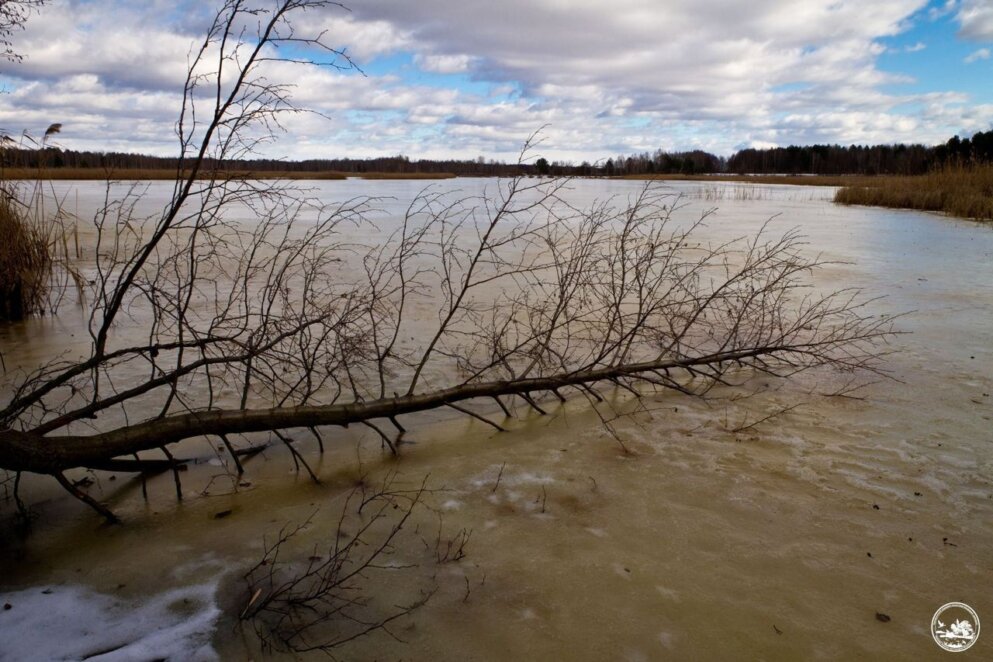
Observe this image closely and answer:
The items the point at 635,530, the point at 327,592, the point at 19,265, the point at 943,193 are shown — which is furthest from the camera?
the point at 943,193

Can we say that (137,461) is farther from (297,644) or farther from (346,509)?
(297,644)

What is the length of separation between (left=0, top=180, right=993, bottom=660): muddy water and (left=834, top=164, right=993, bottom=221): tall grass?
19325mm

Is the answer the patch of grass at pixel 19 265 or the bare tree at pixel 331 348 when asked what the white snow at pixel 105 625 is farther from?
the patch of grass at pixel 19 265

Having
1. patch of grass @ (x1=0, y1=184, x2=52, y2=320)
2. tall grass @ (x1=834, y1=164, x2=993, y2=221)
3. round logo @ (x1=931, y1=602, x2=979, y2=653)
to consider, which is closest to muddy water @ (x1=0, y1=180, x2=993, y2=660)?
round logo @ (x1=931, y1=602, x2=979, y2=653)

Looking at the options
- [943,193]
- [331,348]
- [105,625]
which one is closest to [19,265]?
[331,348]

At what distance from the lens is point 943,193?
22828mm

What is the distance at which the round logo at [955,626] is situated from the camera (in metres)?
2.48

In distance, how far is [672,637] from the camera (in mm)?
2506

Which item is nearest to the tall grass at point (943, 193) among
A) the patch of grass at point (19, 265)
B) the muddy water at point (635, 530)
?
the muddy water at point (635, 530)

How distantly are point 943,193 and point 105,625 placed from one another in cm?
2704

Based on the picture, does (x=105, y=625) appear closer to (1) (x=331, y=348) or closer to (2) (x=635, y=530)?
(2) (x=635, y=530)

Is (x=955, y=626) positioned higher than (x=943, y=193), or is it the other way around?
(x=943, y=193)

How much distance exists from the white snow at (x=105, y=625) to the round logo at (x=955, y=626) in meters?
2.69

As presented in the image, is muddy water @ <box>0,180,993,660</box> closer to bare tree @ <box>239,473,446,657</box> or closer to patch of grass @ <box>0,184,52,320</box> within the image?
bare tree @ <box>239,473,446,657</box>
